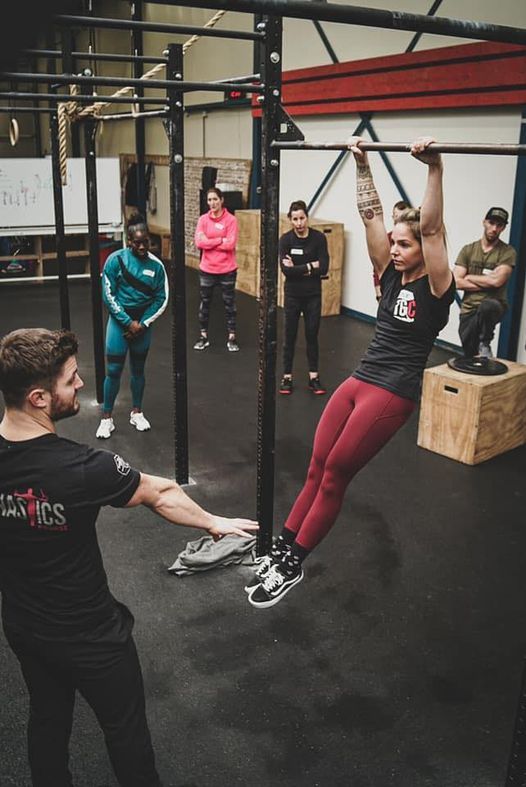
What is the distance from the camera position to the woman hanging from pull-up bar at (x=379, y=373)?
9.20ft

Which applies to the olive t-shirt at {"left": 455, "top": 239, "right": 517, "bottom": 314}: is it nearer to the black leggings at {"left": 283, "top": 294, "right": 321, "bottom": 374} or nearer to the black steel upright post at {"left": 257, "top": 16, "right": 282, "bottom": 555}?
the black leggings at {"left": 283, "top": 294, "right": 321, "bottom": 374}

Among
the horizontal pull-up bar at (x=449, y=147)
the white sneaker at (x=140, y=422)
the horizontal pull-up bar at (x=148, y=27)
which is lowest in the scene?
the white sneaker at (x=140, y=422)

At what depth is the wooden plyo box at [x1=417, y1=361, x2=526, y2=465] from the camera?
197 inches

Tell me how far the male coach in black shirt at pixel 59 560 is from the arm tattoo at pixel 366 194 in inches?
55.1

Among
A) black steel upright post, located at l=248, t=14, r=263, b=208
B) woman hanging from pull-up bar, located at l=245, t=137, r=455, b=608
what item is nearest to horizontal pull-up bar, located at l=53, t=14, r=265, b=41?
woman hanging from pull-up bar, located at l=245, t=137, r=455, b=608

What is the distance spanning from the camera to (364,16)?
1.90 metres

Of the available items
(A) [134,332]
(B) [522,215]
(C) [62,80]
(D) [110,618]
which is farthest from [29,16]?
(B) [522,215]

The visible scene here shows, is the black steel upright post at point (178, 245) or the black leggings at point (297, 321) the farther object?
the black leggings at point (297, 321)

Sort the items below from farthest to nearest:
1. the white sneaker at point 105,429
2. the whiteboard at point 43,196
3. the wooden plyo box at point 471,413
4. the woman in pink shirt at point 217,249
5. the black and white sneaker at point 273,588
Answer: the whiteboard at point 43,196, the woman in pink shirt at point 217,249, the white sneaker at point 105,429, the wooden plyo box at point 471,413, the black and white sneaker at point 273,588

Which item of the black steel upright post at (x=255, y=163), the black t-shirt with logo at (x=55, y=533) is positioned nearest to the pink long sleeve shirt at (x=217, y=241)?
the black steel upright post at (x=255, y=163)

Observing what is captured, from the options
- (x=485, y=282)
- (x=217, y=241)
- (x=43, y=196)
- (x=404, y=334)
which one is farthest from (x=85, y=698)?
(x=43, y=196)

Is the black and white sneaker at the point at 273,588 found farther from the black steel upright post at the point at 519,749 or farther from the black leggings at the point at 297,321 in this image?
the black leggings at the point at 297,321

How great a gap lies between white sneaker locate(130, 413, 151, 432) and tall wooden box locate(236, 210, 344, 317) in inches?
162

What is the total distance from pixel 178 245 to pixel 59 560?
2.68 m
